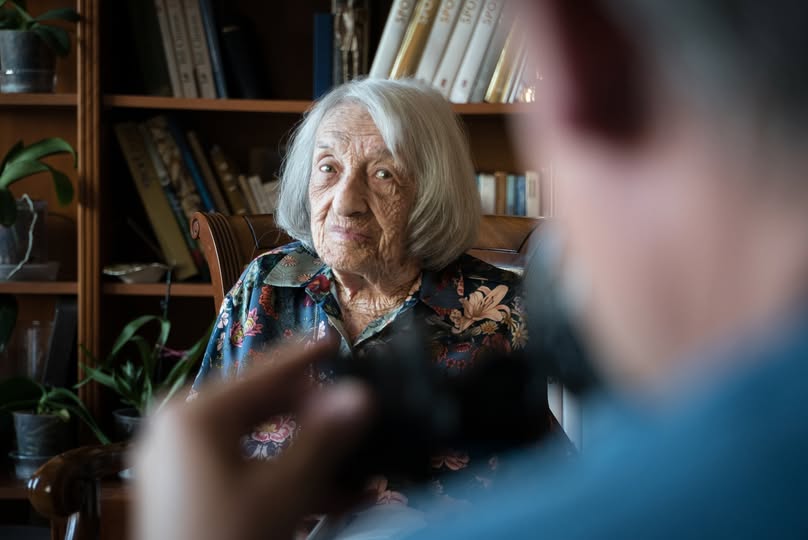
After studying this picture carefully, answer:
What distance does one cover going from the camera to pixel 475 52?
2.36m

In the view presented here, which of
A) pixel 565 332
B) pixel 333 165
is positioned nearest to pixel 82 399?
pixel 333 165

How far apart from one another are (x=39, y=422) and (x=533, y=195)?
144 centimetres

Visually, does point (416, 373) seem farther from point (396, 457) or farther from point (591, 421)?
point (591, 421)

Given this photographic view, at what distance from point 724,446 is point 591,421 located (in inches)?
2.3

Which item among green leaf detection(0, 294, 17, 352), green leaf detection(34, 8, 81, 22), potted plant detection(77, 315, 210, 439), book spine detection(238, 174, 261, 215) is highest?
green leaf detection(34, 8, 81, 22)

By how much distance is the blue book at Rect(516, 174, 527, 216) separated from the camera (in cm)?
248

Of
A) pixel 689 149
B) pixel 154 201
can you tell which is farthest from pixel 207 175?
pixel 689 149

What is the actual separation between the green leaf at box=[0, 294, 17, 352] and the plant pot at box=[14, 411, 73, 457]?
0.23 metres

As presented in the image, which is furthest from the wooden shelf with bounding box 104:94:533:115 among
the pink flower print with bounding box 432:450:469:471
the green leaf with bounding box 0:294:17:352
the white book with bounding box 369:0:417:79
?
the pink flower print with bounding box 432:450:469:471

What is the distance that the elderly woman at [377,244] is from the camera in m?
1.61

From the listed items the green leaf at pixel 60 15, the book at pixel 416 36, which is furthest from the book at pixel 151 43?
the book at pixel 416 36

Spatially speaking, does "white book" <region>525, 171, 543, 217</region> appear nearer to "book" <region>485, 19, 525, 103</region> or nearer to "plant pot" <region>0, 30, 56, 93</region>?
"book" <region>485, 19, 525, 103</region>

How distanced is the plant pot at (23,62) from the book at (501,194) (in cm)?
124

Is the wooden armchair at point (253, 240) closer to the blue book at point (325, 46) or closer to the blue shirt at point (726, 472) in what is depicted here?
the blue book at point (325, 46)
